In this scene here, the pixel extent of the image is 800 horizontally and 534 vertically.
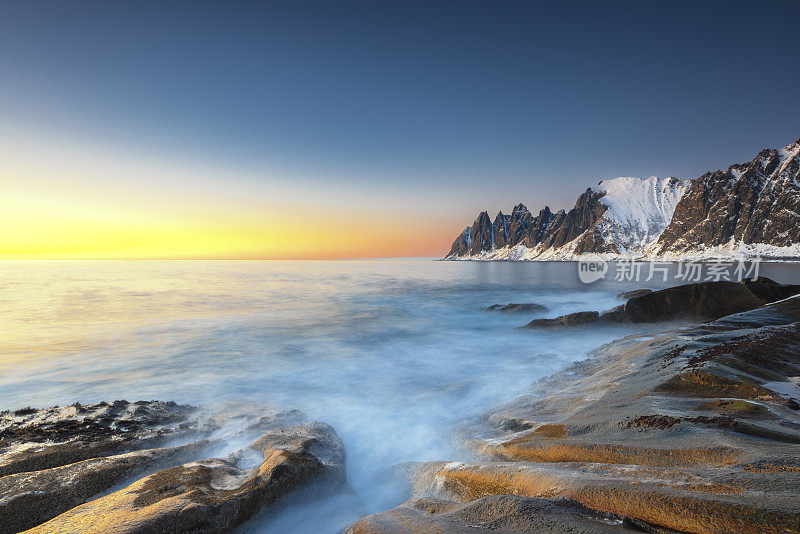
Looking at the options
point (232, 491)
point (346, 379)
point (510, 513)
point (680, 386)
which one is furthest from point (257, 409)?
point (680, 386)

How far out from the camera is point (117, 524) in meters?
3.00

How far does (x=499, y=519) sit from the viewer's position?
106 inches

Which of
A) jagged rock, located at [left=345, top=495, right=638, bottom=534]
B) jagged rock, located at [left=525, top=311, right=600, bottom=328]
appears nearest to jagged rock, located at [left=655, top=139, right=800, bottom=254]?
jagged rock, located at [left=525, top=311, right=600, bottom=328]

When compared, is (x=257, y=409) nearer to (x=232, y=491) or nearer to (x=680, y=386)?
(x=232, y=491)

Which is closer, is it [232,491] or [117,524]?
[117,524]

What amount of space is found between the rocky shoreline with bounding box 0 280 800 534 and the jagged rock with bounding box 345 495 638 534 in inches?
0.6

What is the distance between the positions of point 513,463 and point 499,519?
1.59m

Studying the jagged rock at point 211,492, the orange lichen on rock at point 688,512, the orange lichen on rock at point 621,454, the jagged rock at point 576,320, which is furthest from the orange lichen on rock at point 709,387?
A: the jagged rock at point 576,320

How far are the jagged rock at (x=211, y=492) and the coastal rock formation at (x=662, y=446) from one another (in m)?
1.29

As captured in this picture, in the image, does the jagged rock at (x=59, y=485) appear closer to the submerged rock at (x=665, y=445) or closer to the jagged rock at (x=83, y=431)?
the jagged rock at (x=83, y=431)

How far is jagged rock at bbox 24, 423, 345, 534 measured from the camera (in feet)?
10.1

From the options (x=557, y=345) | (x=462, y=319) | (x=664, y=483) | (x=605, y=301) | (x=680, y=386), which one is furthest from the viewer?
(x=605, y=301)

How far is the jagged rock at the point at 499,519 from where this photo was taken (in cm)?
243

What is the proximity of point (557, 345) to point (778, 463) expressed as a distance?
496 inches
